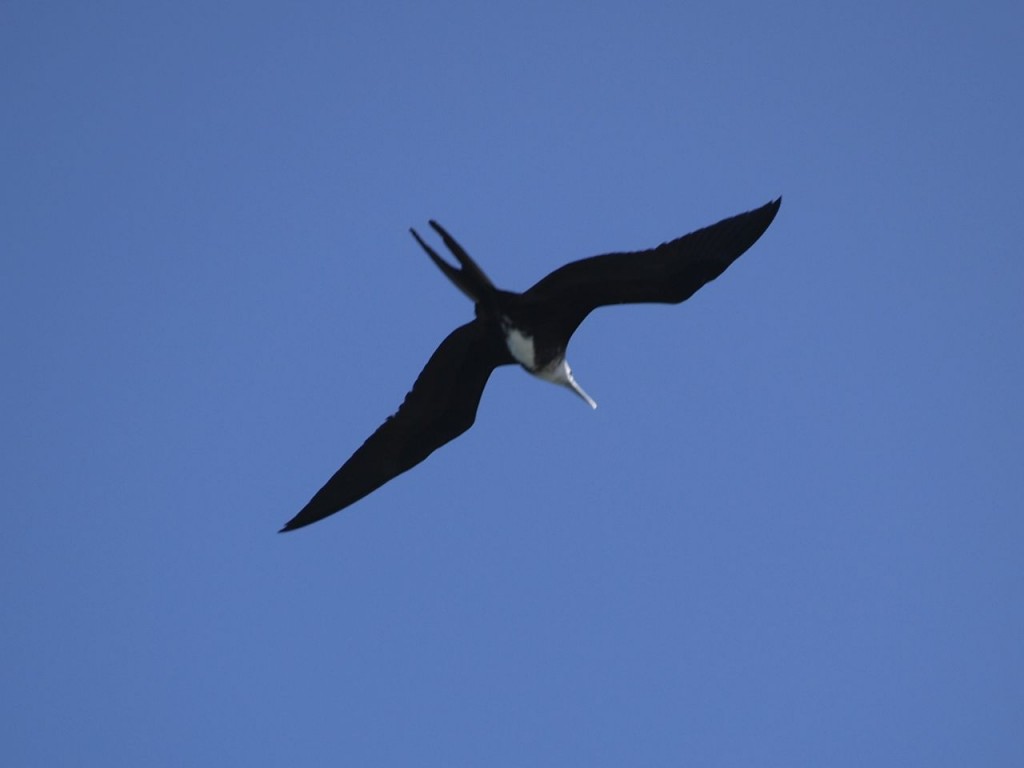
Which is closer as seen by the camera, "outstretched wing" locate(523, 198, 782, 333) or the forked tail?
the forked tail

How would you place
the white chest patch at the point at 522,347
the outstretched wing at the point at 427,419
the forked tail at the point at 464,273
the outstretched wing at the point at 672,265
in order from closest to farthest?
the forked tail at the point at 464,273 < the outstretched wing at the point at 672,265 < the white chest patch at the point at 522,347 < the outstretched wing at the point at 427,419

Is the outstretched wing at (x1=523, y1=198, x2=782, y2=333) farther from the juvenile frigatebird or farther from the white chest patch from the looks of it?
the white chest patch

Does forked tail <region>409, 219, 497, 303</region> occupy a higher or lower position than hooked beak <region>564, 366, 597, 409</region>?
higher

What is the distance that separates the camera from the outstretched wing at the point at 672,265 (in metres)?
9.91

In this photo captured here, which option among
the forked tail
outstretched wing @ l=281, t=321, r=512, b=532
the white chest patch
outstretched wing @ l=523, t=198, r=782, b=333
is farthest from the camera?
outstretched wing @ l=281, t=321, r=512, b=532

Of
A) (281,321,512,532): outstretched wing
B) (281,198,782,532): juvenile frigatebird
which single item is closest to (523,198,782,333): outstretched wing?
(281,198,782,532): juvenile frigatebird

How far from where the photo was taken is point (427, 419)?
10.8m

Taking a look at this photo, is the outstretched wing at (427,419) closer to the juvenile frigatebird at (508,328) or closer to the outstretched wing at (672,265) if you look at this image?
the juvenile frigatebird at (508,328)

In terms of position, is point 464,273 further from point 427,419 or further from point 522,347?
point 427,419

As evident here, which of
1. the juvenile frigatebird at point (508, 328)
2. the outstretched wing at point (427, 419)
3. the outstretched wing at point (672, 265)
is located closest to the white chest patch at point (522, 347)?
the juvenile frigatebird at point (508, 328)

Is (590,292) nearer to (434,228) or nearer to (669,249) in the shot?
(669,249)

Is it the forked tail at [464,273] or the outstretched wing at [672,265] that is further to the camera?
the outstretched wing at [672,265]

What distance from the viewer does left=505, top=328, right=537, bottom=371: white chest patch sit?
1029cm

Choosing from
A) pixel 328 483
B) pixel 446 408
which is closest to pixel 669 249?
pixel 446 408
